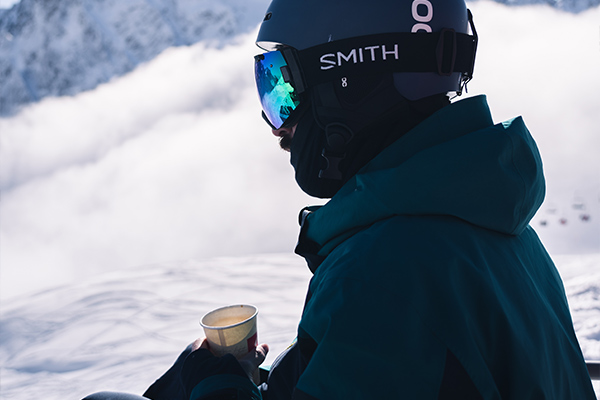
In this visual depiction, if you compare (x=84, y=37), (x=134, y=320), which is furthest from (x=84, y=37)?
(x=134, y=320)

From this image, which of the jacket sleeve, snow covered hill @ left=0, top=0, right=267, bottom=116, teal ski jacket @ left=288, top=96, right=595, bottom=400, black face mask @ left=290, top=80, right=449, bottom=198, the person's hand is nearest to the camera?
teal ski jacket @ left=288, top=96, right=595, bottom=400

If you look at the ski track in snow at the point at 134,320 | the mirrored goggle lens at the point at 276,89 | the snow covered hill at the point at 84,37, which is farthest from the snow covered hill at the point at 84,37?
the mirrored goggle lens at the point at 276,89

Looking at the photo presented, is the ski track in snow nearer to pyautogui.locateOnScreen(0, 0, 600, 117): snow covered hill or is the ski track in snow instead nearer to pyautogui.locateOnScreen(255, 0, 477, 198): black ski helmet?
pyautogui.locateOnScreen(255, 0, 477, 198): black ski helmet

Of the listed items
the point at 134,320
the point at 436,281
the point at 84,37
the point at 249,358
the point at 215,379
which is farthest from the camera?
the point at 84,37

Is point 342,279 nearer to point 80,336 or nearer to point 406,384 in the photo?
point 406,384

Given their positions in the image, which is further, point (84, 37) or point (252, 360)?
point (84, 37)

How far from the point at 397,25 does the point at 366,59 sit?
0.13 metres

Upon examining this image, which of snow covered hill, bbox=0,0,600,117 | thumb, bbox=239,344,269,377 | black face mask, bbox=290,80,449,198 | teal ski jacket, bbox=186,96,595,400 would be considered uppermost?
snow covered hill, bbox=0,0,600,117

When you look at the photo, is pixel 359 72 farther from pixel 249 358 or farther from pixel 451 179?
pixel 249 358

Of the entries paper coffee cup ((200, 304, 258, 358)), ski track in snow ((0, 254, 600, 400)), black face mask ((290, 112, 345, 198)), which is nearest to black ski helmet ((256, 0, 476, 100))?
black face mask ((290, 112, 345, 198))

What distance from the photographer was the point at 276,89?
142cm

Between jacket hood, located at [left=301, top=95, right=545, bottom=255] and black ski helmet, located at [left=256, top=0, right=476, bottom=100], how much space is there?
0.28 metres

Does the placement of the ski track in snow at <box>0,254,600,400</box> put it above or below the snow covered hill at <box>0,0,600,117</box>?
below

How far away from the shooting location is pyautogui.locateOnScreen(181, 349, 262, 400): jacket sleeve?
3.49 ft
